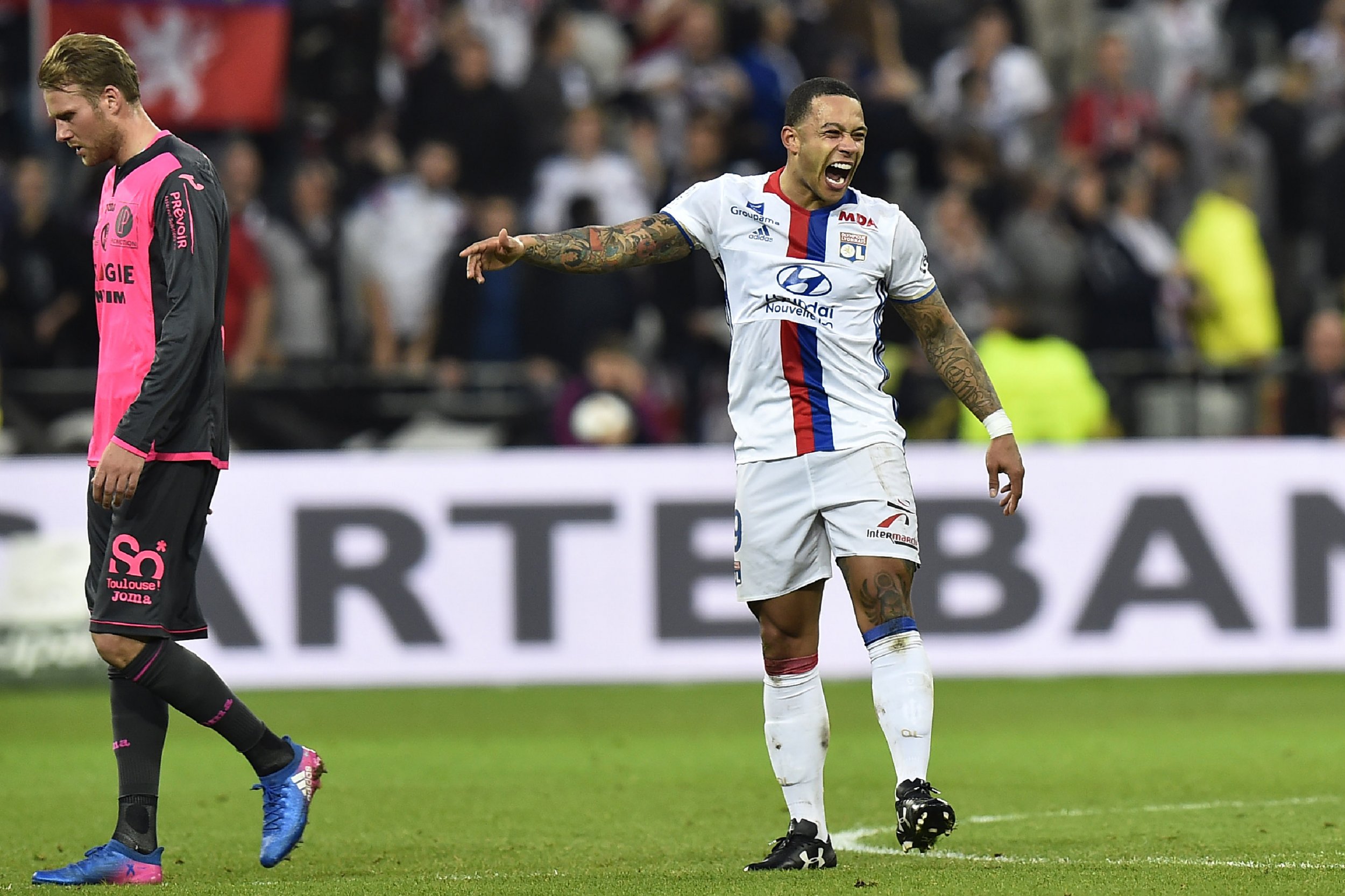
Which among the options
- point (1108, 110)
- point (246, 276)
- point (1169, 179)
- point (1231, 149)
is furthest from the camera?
point (1108, 110)

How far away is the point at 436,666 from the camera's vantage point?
1269cm

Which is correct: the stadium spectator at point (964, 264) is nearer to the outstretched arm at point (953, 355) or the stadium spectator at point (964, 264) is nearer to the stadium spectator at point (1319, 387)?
the stadium spectator at point (1319, 387)

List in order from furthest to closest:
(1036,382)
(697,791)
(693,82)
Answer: (693,82)
(1036,382)
(697,791)

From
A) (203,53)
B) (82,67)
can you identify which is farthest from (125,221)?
(203,53)

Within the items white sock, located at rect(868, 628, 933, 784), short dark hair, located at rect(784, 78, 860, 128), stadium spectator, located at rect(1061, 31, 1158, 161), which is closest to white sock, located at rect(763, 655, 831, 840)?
white sock, located at rect(868, 628, 933, 784)

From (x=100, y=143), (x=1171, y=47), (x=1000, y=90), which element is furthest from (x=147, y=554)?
(x=1171, y=47)

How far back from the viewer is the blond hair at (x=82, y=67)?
621cm

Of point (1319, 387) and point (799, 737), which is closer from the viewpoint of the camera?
point (799, 737)

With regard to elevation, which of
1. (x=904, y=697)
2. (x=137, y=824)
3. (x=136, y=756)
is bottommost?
(x=137, y=824)

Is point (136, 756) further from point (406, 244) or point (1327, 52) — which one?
point (1327, 52)

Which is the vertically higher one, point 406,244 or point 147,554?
point 406,244

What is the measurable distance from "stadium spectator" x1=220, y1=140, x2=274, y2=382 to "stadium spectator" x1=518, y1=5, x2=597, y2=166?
2.19 metres

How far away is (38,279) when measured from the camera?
14719mm

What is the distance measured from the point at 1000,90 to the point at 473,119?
447cm
